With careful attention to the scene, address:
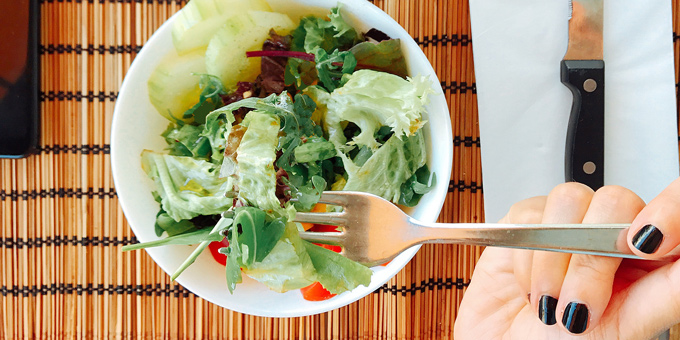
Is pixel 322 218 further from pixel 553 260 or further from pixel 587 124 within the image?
pixel 587 124

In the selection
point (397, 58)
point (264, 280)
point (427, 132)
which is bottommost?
point (264, 280)

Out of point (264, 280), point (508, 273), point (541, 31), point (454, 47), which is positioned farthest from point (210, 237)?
point (541, 31)

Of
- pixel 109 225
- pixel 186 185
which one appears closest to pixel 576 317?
pixel 186 185

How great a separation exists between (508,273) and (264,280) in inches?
13.8

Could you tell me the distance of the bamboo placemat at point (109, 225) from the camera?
0.89 meters

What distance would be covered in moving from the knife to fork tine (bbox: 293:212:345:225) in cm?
43

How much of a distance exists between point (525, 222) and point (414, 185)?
181 mm

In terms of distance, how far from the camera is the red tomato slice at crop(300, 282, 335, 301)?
2.58 ft

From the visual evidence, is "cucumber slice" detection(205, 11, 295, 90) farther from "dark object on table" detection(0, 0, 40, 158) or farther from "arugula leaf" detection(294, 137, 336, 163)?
"dark object on table" detection(0, 0, 40, 158)

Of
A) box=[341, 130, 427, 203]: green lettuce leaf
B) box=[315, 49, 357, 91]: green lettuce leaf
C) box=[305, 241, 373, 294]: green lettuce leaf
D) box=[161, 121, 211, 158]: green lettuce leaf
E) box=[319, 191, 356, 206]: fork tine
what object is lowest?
box=[305, 241, 373, 294]: green lettuce leaf

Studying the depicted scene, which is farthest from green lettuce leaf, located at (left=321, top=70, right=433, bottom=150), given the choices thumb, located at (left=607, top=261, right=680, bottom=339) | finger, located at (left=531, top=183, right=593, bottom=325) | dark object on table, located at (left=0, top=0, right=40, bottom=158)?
dark object on table, located at (left=0, top=0, right=40, bottom=158)

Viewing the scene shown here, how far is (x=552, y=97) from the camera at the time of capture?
2.83ft

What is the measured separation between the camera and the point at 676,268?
543 mm

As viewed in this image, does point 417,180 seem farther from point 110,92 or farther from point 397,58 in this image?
point 110,92
